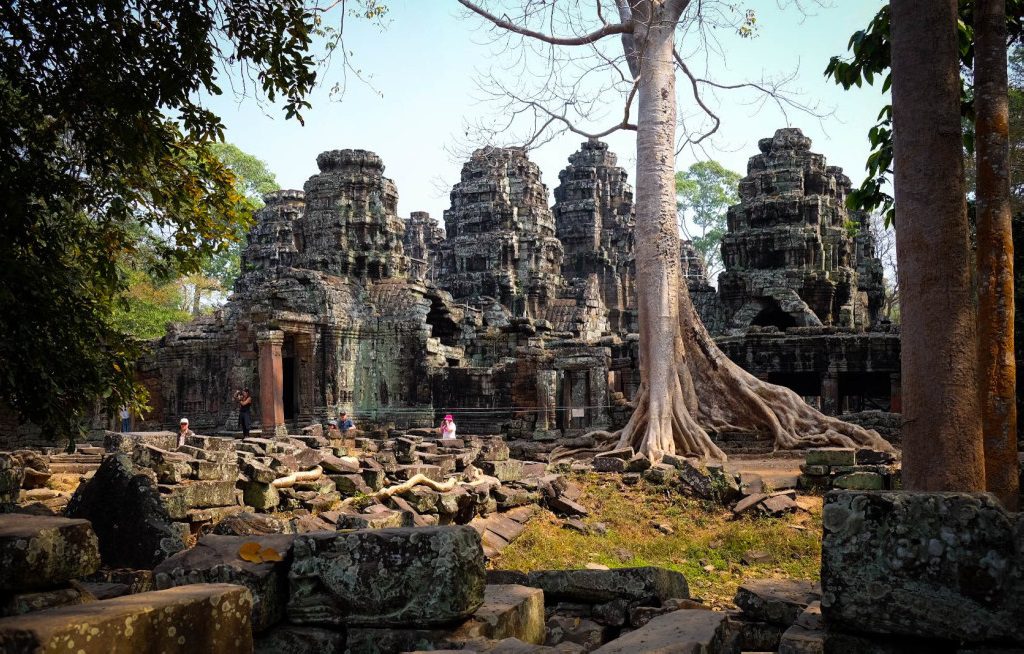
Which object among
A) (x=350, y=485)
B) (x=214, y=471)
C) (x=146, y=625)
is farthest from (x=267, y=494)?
(x=146, y=625)

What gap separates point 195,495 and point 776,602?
5.03 meters

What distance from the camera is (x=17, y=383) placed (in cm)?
536

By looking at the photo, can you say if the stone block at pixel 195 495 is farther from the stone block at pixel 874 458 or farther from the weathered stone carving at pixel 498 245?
the weathered stone carving at pixel 498 245

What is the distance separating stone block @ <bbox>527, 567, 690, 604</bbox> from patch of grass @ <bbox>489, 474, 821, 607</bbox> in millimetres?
1401

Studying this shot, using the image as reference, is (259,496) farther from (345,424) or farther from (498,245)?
(498,245)

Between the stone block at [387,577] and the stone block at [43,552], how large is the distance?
2.61ft

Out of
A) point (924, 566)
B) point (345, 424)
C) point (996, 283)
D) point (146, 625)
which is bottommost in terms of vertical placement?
point (345, 424)

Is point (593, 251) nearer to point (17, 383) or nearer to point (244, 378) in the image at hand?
point (244, 378)

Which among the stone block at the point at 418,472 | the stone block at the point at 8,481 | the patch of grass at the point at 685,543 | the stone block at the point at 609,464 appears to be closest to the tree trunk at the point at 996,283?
the patch of grass at the point at 685,543

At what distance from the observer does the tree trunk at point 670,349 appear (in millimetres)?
12688

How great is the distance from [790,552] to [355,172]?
2045 cm

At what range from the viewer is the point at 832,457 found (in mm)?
10102

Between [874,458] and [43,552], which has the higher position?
[43,552]

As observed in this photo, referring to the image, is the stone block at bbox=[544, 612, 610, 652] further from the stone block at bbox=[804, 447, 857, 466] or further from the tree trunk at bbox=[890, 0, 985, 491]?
the stone block at bbox=[804, 447, 857, 466]
